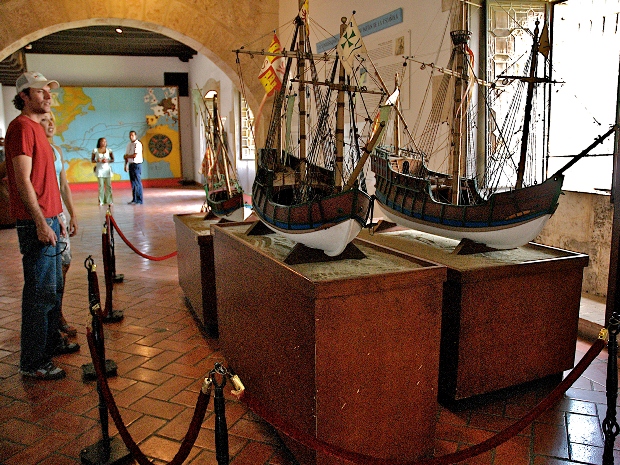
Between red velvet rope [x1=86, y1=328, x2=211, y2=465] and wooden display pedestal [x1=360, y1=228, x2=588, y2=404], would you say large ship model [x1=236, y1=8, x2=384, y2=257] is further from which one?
red velvet rope [x1=86, y1=328, x2=211, y2=465]

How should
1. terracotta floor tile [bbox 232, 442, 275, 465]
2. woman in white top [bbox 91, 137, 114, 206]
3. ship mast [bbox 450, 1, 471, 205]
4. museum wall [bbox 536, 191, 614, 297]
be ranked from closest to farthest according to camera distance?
terracotta floor tile [bbox 232, 442, 275, 465] → ship mast [bbox 450, 1, 471, 205] → museum wall [bbox 536, 191, 614, 297] → woman in white top [bbox 91, 137, 114, 206]

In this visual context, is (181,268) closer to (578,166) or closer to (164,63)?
(578,166)

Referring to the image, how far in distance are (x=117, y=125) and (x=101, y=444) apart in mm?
17418

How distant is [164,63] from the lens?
63.8 feet

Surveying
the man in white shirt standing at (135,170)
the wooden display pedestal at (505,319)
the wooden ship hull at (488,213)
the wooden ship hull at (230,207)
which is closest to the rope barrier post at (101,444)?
the wooden display pedestal at (505,319)

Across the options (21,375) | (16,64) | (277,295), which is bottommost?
(21,375)

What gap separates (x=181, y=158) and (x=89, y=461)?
58.9 feet

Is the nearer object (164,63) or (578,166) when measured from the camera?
(578,166)

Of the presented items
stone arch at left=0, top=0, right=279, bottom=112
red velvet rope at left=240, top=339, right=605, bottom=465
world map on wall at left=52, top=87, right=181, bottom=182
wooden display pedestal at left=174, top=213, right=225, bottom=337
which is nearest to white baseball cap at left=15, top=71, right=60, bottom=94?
wooden display pedestal at left=174, top=213, right=225, bottom=337

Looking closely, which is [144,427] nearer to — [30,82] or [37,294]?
[37,294]

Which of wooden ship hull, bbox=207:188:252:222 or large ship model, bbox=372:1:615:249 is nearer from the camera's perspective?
large ship model, bbox=372:1:615:249

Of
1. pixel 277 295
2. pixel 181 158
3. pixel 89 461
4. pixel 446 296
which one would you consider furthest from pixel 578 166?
pixel 181 158

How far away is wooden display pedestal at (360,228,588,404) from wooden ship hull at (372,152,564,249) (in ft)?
0.46

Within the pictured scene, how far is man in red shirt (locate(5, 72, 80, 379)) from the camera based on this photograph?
128 inches
